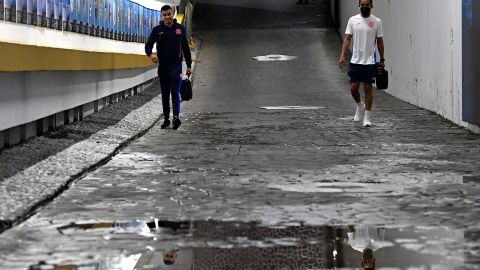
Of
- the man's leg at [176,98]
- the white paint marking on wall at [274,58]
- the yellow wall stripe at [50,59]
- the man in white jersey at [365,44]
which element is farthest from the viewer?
the white paint marking on wall at [274,58]

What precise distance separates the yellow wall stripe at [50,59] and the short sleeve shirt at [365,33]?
434 centimetres

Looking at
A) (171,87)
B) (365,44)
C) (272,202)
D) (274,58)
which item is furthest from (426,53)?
(274,58)

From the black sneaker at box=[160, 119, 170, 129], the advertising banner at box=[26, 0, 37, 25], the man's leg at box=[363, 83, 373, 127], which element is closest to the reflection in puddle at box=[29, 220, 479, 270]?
the advertising banner at box=[26, 0, 37, 25]

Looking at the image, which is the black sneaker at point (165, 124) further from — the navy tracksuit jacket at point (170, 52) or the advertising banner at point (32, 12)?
the advertising banner at point (32, 12)

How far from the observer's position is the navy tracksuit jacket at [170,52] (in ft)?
60.8

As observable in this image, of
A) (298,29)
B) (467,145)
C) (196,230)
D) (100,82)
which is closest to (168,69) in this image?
(100,82)

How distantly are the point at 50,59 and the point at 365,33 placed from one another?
5.53m

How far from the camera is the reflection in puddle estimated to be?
21.2 feet

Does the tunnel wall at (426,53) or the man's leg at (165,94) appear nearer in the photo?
the man's leg at (165,94)

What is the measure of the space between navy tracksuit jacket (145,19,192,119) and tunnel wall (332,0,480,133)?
4.42 meters

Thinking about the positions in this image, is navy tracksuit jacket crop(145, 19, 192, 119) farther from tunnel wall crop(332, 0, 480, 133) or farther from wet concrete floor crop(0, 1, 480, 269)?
tunnel wall crop(332, 0, 480, 133)

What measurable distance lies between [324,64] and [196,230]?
2929 centimetres

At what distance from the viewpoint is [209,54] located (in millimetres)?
39188

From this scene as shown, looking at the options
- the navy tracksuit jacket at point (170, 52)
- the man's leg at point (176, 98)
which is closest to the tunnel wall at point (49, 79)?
the navy tracksuit jacket at point (170, 52)
